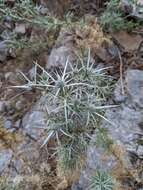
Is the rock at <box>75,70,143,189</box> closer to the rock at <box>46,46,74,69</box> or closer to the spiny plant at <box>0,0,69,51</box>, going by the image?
the rock at <box>46,46,74,69</box>

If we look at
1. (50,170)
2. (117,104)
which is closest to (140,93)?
(117,104)

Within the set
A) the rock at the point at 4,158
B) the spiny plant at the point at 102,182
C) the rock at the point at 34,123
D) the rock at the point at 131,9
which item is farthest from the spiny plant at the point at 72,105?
the rock at the point at 131,9

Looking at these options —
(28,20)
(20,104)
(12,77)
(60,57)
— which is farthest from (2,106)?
(28,20)

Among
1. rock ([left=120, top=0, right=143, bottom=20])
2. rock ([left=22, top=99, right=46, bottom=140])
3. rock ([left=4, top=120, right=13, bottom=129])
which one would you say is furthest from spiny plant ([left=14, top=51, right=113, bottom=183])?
rock ([left=120, top=0, right=143, bottom=20])

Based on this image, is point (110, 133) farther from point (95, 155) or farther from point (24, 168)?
point (24, 168)

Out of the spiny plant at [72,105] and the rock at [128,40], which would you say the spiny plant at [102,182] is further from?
the rock at [128,40]

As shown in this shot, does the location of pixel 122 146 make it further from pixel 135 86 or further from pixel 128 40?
pixel 128 40

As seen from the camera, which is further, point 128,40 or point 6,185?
point 128,40
